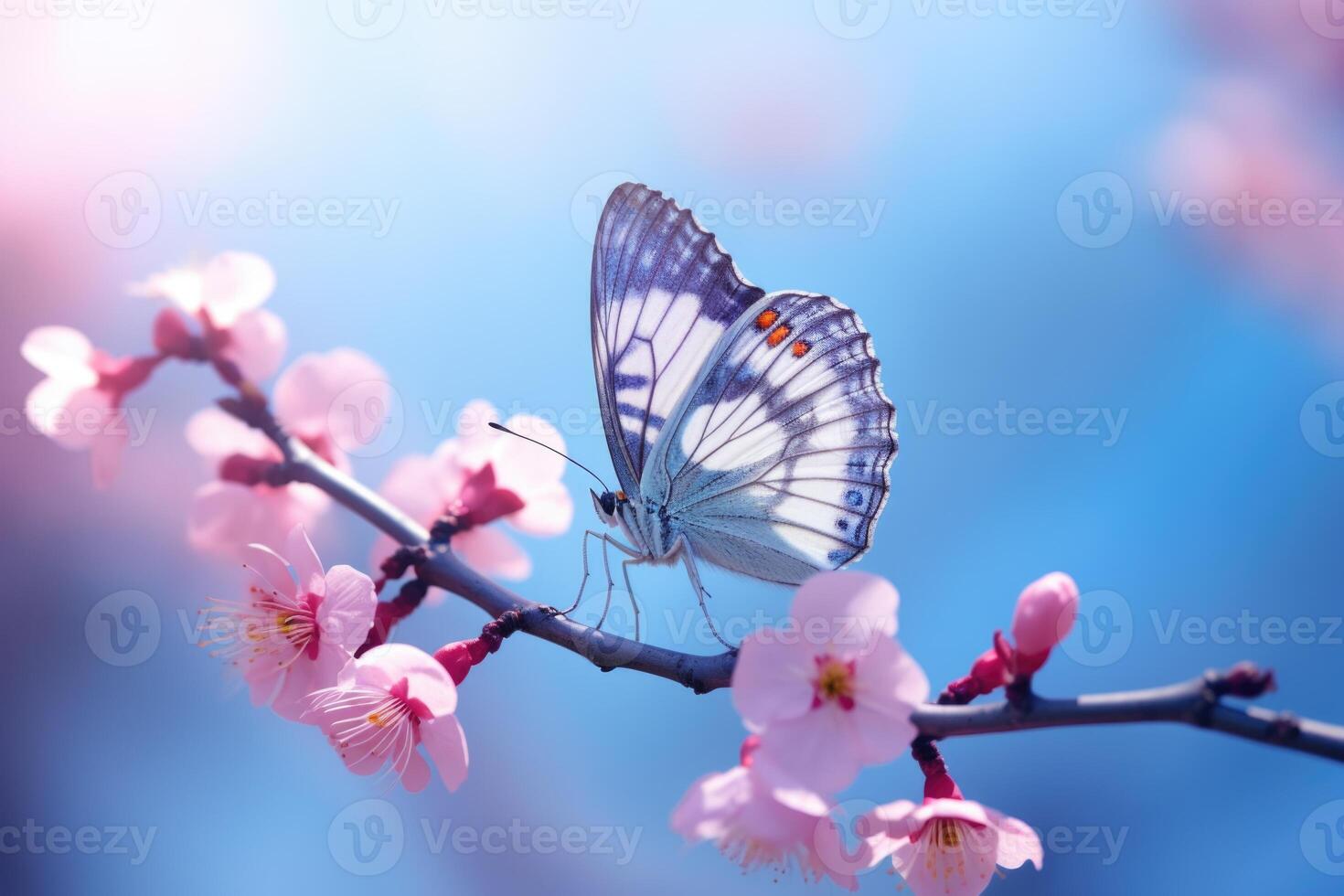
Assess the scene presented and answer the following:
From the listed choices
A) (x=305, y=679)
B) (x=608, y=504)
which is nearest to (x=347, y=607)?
(x=305, y=679)

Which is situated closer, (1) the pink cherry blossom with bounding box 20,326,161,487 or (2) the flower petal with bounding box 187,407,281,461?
(1) the pink cherry blossom with bounding box 20,326,161,487

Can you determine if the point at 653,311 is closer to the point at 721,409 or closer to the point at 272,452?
the point at 721,409

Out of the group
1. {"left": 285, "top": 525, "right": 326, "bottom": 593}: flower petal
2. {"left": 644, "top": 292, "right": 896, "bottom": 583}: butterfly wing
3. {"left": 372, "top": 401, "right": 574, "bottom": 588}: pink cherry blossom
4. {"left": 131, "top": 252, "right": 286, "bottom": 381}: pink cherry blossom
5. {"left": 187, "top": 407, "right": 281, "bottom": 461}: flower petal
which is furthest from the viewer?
{"left": 187, "top": 407, "right": 281, "bottom": 461}: flower petal

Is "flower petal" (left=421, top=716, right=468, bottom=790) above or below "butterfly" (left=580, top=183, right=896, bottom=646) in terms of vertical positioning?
below

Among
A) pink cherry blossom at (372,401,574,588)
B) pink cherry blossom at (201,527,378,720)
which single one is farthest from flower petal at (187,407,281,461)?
pink cherry blossom at (201,527,378,720)

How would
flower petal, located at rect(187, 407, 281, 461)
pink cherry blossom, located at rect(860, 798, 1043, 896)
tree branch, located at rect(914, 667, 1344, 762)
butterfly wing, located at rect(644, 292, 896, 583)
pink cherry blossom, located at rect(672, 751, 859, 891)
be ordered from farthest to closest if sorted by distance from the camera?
flower petal, located at rect(187, 407, 281, 461)
butterfly wing, located at rect(644, 292, 896, 583)
pink cherry blossom, located at rect(860, 798, 1043, 896)
pink cherry blossom, located at rect(672, 751, 859, 891)
tree branch, located at rect(914, 667, 1344, 762)

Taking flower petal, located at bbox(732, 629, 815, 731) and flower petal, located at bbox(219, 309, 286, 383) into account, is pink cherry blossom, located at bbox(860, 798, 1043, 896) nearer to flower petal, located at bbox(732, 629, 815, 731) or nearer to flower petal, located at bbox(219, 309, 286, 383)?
flower petal, located at bbox(732, 629, 815, 731)

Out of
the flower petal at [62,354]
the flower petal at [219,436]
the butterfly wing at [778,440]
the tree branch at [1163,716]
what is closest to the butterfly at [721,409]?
the butterfly wing at [778,440]

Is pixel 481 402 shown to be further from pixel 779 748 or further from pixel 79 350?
pixel 779 748
